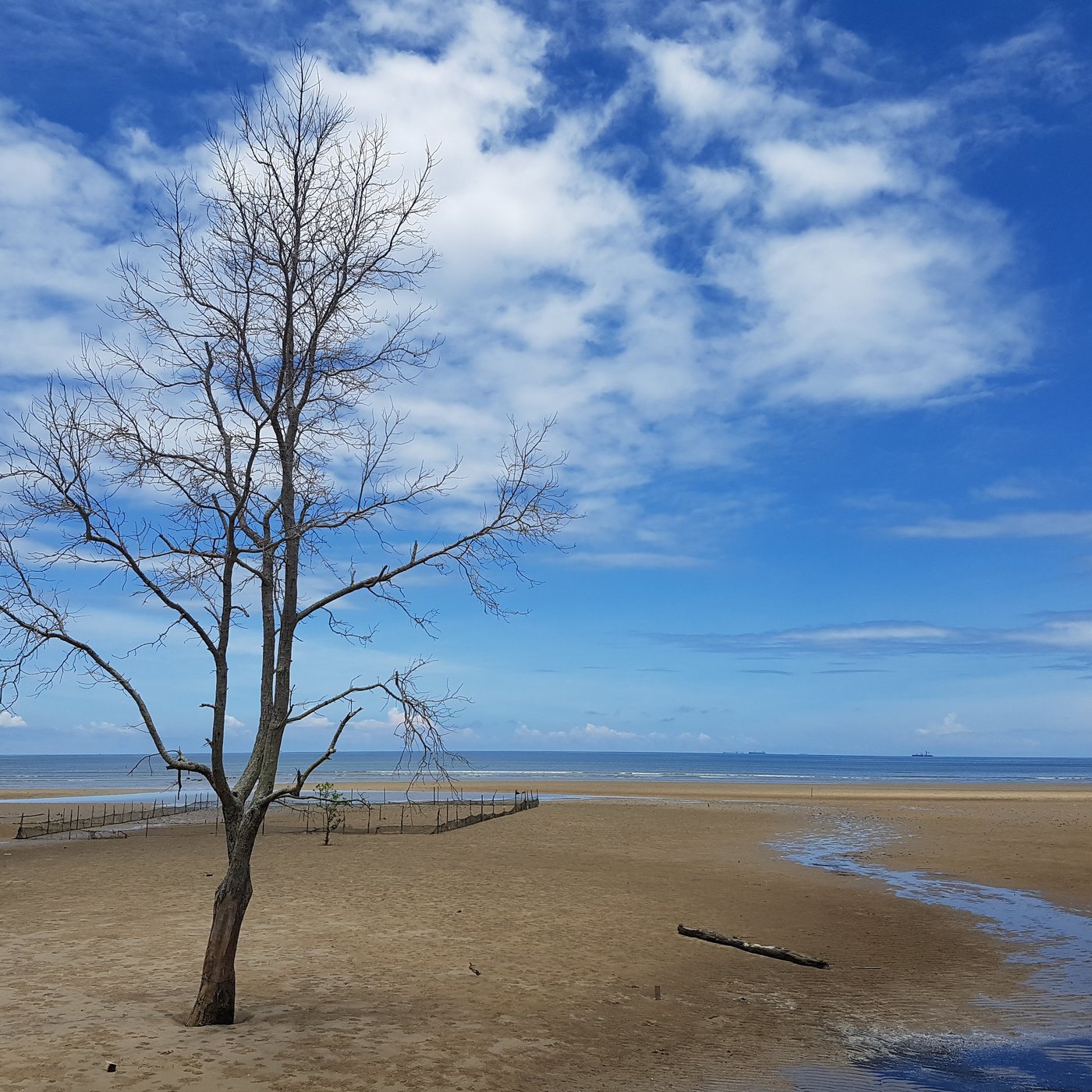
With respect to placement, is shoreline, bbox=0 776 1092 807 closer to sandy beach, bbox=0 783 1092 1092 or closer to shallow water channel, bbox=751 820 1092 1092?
sandy beach, bbox=0 783 1092 1092

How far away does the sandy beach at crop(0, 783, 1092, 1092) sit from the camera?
9.49 meters

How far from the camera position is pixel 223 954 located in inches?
397

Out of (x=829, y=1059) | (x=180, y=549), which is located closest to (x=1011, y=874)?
(x=829, y=1059)

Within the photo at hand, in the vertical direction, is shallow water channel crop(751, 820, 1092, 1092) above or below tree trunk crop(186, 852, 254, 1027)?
below

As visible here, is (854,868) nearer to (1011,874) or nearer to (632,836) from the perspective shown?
(1011,874)

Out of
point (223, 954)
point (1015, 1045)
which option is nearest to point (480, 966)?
point (223, 954)

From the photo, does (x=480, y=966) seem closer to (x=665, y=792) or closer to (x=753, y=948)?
(x=753, y=948)

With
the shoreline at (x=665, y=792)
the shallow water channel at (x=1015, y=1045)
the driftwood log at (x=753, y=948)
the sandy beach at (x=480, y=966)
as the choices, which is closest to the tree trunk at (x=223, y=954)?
the sandy beach at (x=480, y=966)

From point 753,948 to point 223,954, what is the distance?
8.94m

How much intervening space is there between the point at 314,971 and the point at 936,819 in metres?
38.0

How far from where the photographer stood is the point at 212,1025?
10180mm

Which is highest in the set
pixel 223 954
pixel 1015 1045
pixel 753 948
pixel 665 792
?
pixel 223 954

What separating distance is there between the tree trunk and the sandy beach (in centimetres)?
24

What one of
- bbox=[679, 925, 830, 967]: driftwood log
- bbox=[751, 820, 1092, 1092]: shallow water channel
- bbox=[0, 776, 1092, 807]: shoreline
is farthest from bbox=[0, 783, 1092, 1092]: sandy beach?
bbox=[0, 776, 1092, 807]: shoreline
